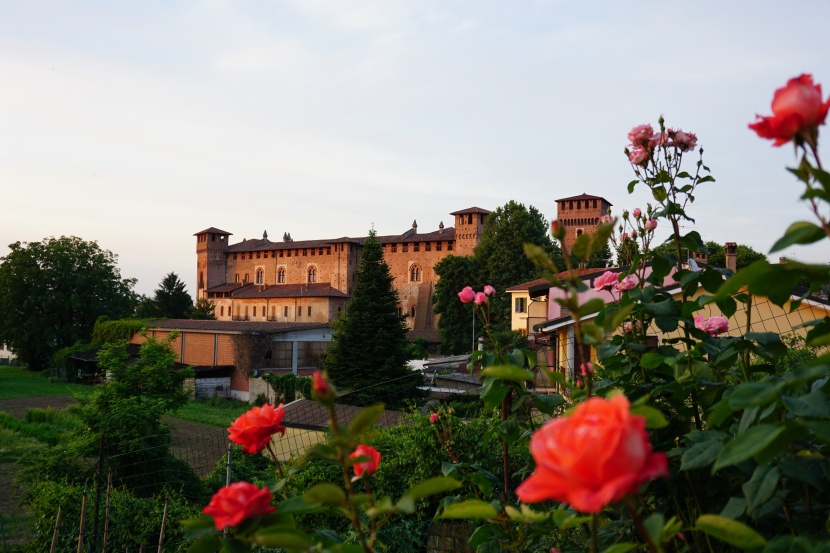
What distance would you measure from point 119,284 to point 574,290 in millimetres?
39798

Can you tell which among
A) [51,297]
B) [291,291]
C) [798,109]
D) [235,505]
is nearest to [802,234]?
[798,109]

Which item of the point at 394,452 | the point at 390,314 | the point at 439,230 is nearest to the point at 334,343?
the point at 390,314

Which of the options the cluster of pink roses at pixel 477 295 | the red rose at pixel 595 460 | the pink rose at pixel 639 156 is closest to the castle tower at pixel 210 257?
the cluster of pink roses at pixel 477 295

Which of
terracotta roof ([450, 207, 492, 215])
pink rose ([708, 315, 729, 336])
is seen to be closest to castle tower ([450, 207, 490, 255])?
terracotta roof ([450, 207, 492, 215])

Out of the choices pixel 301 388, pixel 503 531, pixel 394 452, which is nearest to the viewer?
pixel 503 531

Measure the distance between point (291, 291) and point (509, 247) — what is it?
51.1ft

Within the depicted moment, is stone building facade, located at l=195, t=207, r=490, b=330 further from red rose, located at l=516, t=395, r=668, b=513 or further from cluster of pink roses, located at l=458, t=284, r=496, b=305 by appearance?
red rose, located at l=516, t=395, r=668, b=513

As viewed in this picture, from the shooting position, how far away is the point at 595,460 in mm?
536

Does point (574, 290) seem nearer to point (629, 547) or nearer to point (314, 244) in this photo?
point (629, 547)

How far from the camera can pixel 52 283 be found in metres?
35.1

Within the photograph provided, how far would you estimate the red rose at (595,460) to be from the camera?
53cm

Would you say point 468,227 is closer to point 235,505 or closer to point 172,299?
point 172,299

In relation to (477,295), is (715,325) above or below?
below

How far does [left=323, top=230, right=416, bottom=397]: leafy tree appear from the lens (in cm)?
1955
